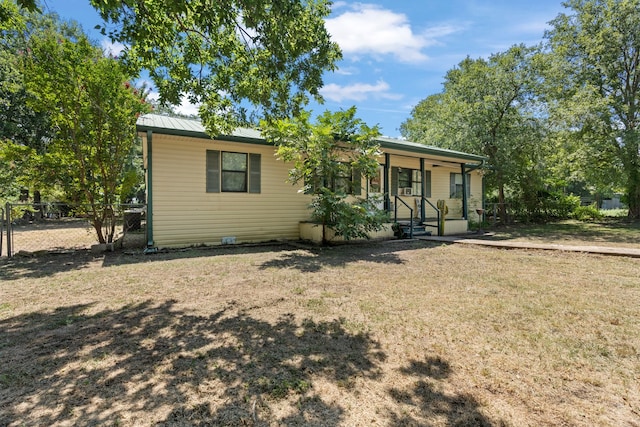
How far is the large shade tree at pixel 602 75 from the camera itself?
48.6 ft

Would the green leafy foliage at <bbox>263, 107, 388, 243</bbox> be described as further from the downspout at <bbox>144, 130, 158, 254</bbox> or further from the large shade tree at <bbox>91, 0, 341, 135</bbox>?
the downspout at <bbox>144, 130, 158, 254</bbox>

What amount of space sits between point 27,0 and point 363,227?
23.6 ft

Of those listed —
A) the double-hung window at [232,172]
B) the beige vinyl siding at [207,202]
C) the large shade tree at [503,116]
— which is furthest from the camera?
the large shade tree at [503,116]

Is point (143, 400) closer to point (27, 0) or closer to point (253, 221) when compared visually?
point (27, 0)

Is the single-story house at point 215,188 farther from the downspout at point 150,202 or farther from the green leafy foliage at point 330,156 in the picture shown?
the green leafy foliage at point 330,156

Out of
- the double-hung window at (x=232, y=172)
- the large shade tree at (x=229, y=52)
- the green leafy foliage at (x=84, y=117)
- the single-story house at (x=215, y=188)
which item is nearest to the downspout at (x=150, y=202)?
the single-story house at (x=215, y=188)

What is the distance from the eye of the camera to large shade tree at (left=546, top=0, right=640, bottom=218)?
1483cm

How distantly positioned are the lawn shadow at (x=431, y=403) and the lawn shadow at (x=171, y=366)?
309mm

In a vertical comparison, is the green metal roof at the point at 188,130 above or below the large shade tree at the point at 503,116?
below

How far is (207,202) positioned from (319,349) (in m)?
6.65

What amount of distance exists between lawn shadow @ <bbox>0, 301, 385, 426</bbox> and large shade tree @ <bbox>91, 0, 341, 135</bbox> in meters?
3.78

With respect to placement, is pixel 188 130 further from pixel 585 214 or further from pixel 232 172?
pixel 585 214

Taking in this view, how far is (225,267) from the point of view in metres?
6.09

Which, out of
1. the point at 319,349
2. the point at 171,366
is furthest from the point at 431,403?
the point at 171,366
